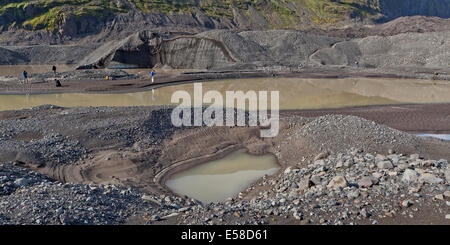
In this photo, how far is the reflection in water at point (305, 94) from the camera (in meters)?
24.7

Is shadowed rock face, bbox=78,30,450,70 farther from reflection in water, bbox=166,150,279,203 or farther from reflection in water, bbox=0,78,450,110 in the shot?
reflection in water, bbox=166,150,279,203

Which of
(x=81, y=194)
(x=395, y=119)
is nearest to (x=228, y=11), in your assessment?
(x=395, y=119)

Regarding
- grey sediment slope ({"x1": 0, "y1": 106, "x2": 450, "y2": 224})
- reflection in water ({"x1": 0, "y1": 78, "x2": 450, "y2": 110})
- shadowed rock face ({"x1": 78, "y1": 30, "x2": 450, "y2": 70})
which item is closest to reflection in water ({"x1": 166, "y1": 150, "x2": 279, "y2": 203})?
grey sediment slope ({"x1": 0, "y1": 106, "x2": 450, "y2": 224})

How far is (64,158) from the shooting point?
39.2ft

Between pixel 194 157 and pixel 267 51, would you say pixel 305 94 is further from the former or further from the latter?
pixel 267 51

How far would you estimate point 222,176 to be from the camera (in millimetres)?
11953

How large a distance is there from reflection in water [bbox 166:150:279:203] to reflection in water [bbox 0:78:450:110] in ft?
32.1

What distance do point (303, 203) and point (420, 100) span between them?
75.1ft

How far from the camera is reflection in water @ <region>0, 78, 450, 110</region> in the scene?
24656 millimetres

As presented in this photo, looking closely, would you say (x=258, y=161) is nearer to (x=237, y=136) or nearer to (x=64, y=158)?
(x=237, y=136)

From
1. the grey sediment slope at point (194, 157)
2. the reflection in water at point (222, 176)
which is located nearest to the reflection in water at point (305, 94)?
the grey sediment slope at point (194, 157)

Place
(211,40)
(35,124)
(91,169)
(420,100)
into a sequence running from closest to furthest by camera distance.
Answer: (91,169), (35,124), (420,100), (211,40)

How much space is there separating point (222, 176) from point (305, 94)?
18095mm

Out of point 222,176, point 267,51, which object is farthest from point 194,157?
point 267,51
